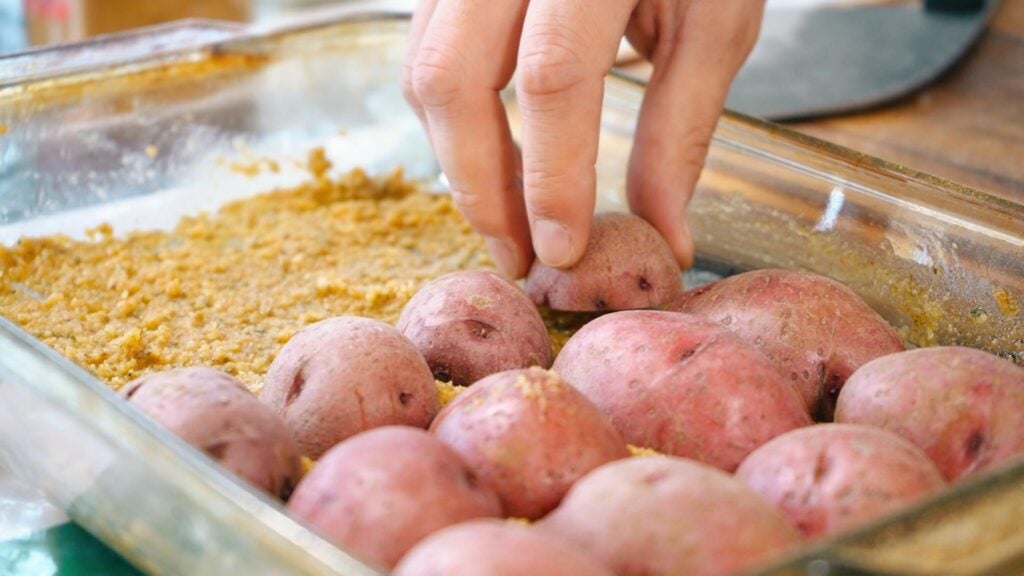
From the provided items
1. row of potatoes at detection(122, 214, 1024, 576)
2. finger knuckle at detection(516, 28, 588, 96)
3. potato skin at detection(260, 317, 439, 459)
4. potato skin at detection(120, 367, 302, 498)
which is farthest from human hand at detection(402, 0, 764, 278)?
potato skin at detection(120, 367, 302, 498)

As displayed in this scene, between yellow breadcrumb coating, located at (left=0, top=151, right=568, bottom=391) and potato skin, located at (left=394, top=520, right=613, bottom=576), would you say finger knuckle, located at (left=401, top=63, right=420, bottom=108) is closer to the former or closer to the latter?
yellow breadcrumb coating, located at (left=0, top=151, right=568, bottom=391)

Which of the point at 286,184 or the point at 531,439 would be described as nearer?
the point at 531,439

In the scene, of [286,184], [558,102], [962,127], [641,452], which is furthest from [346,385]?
[962,127]

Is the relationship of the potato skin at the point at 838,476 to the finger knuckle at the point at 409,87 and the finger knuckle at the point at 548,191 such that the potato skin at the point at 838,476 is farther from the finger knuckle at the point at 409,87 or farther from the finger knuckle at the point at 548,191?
the finger knuckle at the point at 409,87

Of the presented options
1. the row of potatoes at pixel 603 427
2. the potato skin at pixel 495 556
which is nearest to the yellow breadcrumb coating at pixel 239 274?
the row of potatoes at pixel 603 427

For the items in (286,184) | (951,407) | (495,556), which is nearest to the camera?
(495,556)

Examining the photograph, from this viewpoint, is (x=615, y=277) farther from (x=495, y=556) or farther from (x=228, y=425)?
(x=495, y=556)

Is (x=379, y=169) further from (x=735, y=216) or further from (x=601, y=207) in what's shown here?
(x=735, y=216)
